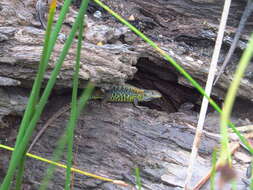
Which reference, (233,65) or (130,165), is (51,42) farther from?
(233,65)

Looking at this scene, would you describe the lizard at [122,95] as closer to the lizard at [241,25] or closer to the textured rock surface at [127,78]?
the textured rock surface at [127,78]

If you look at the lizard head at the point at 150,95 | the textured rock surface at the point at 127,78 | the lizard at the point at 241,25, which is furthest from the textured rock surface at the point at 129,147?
the lizard at the point at 241,25

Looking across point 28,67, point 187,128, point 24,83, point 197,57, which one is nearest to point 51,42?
point 28,67

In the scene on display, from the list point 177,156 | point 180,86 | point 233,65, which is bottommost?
point 177,156

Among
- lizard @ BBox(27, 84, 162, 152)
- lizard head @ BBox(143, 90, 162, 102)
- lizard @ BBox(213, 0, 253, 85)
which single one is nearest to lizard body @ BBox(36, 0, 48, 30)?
lizard @ BBox(27, 84, 162, 152)

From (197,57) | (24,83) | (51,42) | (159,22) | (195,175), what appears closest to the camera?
(51,42)

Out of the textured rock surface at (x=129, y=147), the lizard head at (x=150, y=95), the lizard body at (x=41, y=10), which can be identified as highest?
the lizard body at (x=41, y=10)

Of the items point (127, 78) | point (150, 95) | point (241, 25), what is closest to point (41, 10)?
point (127, 78)

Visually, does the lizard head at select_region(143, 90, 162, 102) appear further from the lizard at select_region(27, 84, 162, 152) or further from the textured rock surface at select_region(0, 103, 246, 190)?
the textured rock surface at select_region(0, 103, 246, 190)
